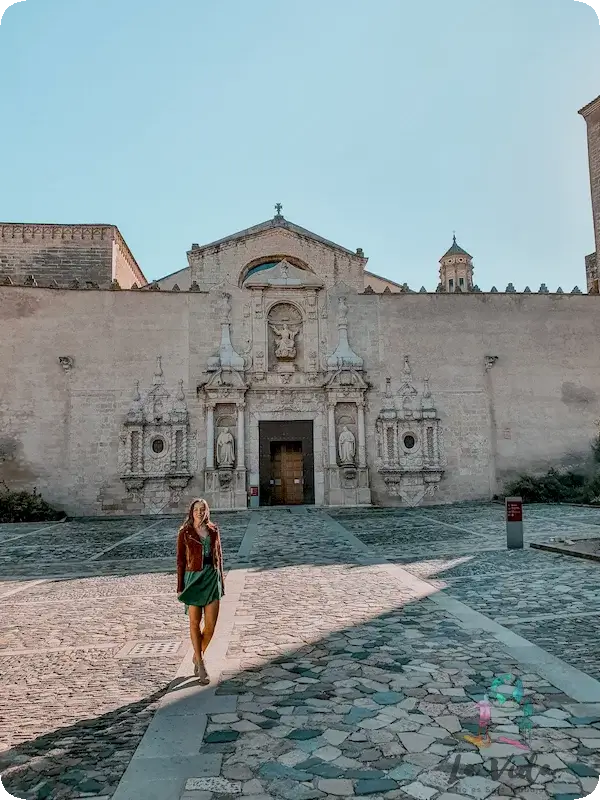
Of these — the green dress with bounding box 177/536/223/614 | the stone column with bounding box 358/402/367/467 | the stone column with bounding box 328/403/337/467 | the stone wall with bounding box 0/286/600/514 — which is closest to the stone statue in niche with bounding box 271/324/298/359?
the stone wall with bounding box 0/286/600/514

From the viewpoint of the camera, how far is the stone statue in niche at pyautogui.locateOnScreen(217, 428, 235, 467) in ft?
62.2

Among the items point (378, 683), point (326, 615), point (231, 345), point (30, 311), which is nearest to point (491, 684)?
point (378, 683)

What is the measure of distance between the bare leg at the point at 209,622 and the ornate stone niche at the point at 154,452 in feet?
49.5

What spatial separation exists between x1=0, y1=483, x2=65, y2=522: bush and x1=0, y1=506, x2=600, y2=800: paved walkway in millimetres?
9613

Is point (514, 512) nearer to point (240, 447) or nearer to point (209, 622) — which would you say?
point (209, 622)

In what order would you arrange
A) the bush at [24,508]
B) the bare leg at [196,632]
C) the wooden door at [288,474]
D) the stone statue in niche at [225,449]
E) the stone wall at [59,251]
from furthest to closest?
the stone wall at [59,251], the wooden door at [288,474], the stone statue in niche at [225,449], the bush at [24,508], the bare leg at [196,632]

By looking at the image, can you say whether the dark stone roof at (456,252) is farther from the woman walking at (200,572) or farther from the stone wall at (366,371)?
the woman walking at (200,572)

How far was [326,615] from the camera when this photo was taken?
223 inches

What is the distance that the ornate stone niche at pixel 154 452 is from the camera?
18.9 meters

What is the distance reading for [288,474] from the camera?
2000 centimetres

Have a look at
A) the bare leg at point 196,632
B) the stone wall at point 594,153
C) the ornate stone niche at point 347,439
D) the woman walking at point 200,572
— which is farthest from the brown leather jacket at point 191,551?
the stone wall at point 594,153

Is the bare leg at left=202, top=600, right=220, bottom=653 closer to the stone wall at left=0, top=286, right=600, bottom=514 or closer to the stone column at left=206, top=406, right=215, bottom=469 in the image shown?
the stone column at left=206, top=406, right=215, bottom=469

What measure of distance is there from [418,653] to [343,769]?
183 cm

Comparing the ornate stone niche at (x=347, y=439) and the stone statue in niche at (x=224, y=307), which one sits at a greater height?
the stone statue in niche at (x=224, y=307)
